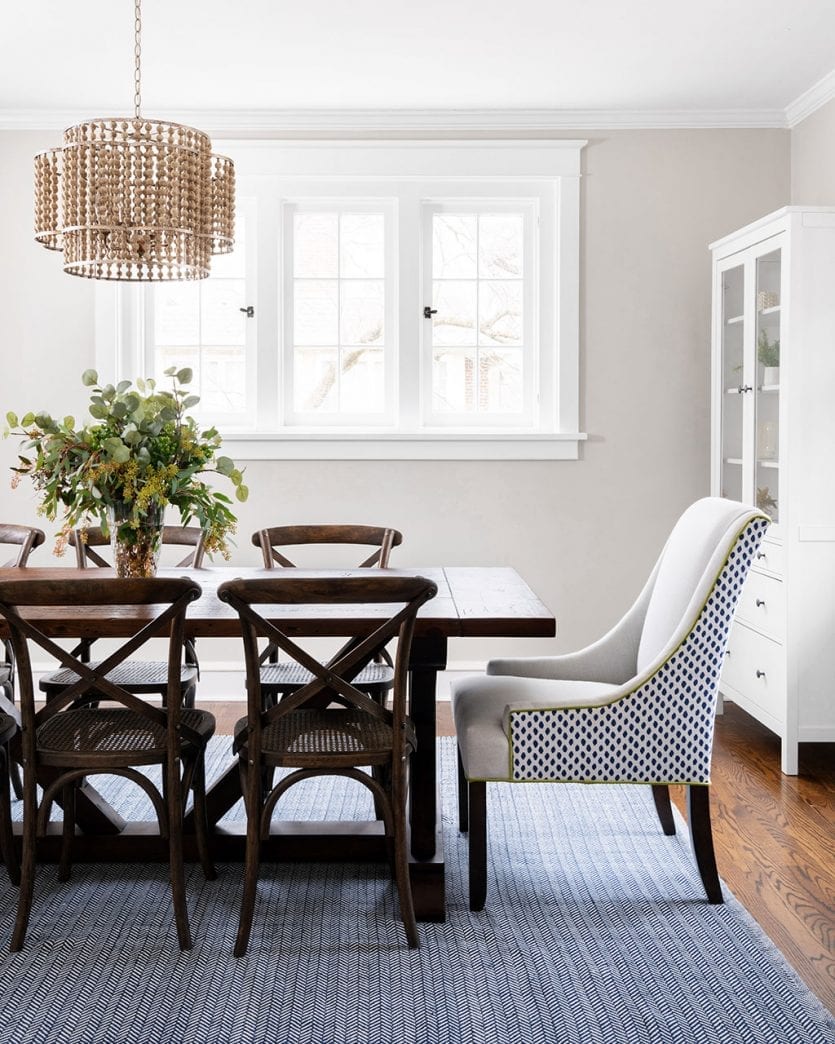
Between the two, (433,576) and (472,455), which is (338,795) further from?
(472,455)

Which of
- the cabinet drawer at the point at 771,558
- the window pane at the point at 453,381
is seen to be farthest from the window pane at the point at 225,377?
the cabinet drawer at the point at 771,558

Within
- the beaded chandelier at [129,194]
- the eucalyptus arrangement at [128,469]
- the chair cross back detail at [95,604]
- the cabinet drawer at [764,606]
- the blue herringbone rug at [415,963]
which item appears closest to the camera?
the blue herringbone rug at [415,963]

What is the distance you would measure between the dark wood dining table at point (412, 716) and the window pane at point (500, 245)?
2113 mm

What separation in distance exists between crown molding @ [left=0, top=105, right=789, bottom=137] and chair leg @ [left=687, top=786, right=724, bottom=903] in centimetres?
312

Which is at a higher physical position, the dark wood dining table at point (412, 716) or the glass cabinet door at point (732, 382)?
the glass cabinet door at point (732, 382)

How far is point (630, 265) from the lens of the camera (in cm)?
459

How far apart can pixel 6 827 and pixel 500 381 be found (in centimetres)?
292

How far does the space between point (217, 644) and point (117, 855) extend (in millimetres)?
1911

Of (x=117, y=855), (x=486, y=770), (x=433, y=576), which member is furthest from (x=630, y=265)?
(x=117, y=855)

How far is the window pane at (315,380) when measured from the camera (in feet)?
15.4

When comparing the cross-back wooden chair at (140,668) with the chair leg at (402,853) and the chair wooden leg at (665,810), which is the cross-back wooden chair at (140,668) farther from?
the chair wooden leg at (665,810)

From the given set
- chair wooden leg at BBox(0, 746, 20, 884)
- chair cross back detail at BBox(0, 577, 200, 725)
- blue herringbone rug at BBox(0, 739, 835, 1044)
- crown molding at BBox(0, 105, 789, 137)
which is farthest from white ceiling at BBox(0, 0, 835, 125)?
blue herringbone rug at BBox(0, 739, 835, 1044)

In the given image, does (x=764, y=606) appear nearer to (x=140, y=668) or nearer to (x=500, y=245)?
(x=500, y=245)

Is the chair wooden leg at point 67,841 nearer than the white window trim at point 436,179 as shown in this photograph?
Yes
